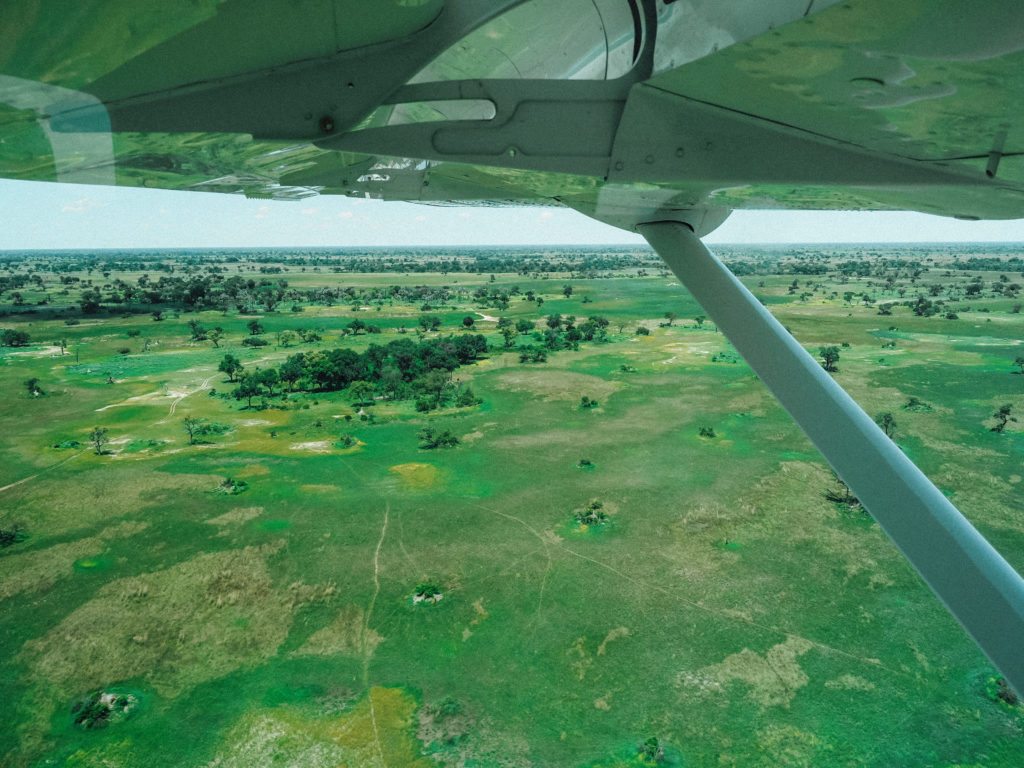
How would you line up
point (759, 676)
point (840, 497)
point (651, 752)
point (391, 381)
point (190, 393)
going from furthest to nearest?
point (391, 381)
point (190, 393)
point (840, 497)
point (759, 676)
point (651, 752)

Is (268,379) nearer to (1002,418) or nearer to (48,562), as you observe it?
(48,562)

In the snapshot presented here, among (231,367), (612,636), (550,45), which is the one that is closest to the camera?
(550,45)

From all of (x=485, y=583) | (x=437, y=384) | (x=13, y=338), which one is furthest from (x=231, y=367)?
(x=485, y=583)

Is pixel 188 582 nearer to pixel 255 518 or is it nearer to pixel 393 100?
pixel 255 518

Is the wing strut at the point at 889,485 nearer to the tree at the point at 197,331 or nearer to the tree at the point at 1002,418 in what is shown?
the tree at the point at 1002,418

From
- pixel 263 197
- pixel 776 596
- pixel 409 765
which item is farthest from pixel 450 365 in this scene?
pixel 263 197

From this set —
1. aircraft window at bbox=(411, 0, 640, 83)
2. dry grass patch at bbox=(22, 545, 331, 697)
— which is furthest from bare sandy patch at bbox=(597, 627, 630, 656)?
aircraft window at bbox=(411, 0, 640, 83)

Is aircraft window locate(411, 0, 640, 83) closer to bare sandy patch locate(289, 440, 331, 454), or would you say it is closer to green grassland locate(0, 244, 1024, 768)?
green grassland locate(0, 244, 1024, 768)
